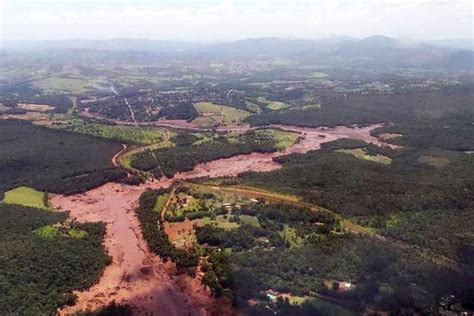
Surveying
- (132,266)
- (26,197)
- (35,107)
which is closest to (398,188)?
(132,266)

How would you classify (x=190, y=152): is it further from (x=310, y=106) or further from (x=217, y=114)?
(x=310, y=106)

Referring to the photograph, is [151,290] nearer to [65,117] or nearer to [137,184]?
[137,184]

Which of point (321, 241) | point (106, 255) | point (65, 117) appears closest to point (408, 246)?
point (321, 241)

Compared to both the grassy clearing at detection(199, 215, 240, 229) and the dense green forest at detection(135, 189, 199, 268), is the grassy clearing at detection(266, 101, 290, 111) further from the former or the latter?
the grassy clearing at detection(199, 215, 240, 229)

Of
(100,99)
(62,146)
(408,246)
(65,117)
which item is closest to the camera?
(408,246)

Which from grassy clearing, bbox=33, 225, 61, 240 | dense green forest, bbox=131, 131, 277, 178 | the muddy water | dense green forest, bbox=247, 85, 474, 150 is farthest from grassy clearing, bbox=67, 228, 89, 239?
dense green forest, bbox=247, 85, 474, 150
